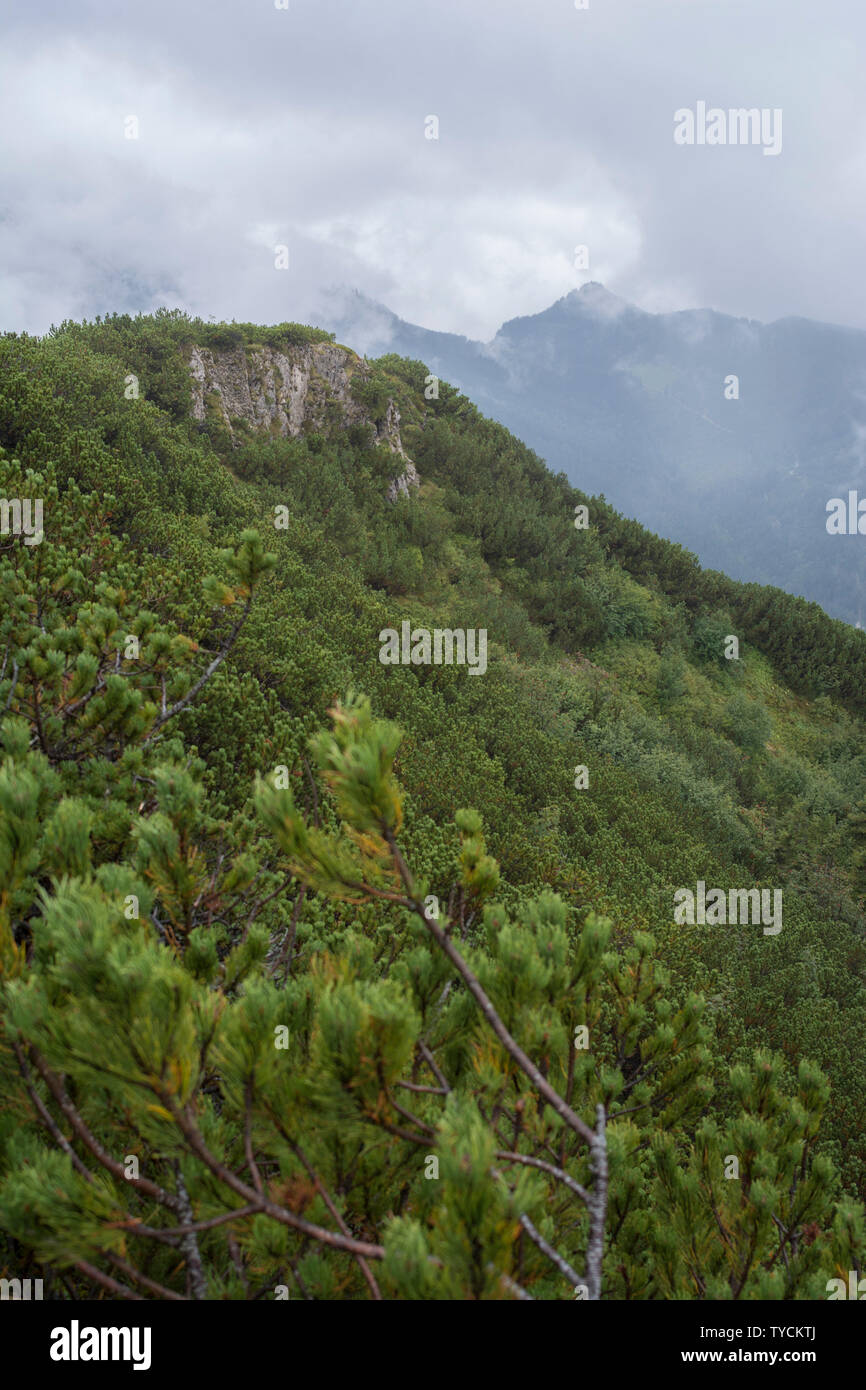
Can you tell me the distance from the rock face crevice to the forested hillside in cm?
475

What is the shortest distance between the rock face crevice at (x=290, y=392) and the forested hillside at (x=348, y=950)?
15.6 ft

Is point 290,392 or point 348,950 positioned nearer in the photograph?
point 348,950

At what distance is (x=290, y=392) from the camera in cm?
1934

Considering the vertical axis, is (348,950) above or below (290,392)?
below

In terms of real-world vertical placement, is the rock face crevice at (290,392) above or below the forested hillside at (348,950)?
above

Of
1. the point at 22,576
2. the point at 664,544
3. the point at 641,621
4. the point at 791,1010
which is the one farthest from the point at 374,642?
the point at 664,544

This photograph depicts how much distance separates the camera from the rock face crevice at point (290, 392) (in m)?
17.6

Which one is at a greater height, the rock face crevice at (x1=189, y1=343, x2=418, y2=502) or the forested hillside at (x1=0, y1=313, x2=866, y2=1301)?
the rock face crevice at (x1=189, y1=343, x2=418, y2=502)

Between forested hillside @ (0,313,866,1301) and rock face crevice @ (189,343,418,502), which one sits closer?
forested hillside @ (0,313,866,1301)

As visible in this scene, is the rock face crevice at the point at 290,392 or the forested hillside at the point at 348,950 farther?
the rock face crevice at the point at 290,392

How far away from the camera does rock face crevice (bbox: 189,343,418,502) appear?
1758 centimetres

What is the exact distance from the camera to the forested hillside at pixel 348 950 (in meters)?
1.21

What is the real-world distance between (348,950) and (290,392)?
20.6 meters
